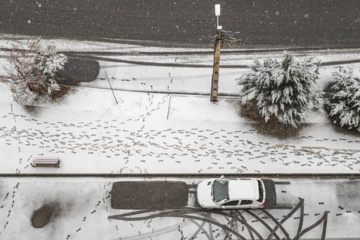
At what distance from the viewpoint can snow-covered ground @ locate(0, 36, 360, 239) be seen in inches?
580

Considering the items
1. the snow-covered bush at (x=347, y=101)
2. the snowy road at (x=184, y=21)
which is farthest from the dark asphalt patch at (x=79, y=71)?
the snow-covered bush at (x=347, y=101)

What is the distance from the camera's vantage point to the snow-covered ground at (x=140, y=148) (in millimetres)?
14742

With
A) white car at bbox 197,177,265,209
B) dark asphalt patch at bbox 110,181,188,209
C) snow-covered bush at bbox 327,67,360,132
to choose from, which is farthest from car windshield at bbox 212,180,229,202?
snow-covered bush at bbox 327,67,360,132

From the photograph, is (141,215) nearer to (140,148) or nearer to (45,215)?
(140,148)

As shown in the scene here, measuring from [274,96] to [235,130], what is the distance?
A: 9.78 ft

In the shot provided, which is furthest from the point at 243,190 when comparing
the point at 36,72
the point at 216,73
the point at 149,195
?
the point at 36,72

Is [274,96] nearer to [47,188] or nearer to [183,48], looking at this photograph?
[183,48]

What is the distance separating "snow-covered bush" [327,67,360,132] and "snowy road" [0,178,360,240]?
3.18 metres

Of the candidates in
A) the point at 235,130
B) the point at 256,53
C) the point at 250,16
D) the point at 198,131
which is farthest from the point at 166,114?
the point at 250,16

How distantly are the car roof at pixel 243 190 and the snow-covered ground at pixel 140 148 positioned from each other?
1338mm

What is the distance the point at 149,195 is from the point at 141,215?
39.5 inches

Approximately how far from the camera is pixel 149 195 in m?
15.2

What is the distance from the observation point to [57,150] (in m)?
15.9

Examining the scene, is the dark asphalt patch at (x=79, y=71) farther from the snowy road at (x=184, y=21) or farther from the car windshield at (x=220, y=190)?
the car windshield at (x=220, y=190)
